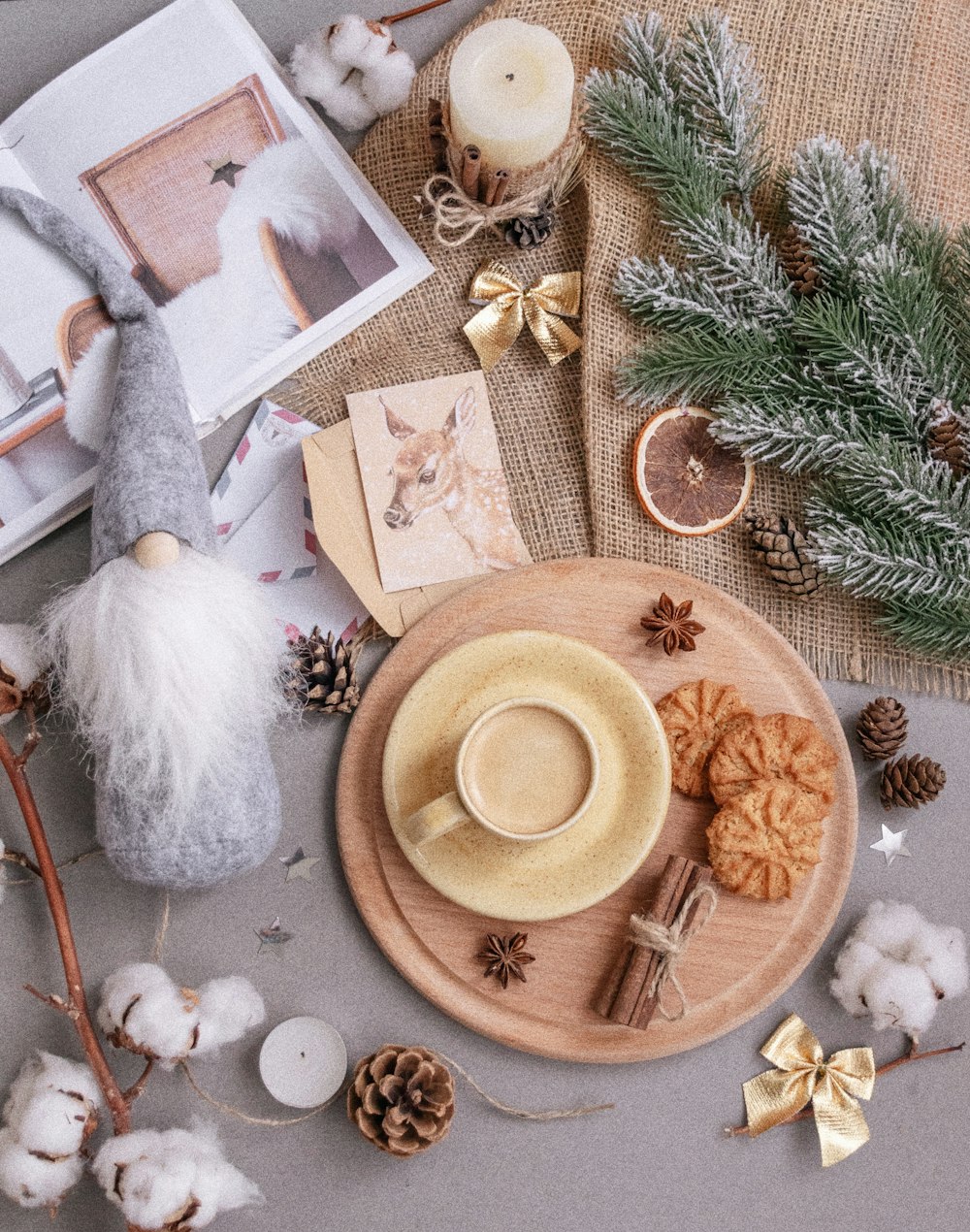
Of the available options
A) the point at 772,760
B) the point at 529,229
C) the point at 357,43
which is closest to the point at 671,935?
the point at 772,760

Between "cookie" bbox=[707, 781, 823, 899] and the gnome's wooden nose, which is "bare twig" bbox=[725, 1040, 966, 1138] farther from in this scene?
the gnome's wooden nose

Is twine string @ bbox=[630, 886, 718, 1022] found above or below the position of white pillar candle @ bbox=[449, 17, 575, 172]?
below

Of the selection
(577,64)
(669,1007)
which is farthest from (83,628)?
(577,64)

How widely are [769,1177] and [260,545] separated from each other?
2.73ft

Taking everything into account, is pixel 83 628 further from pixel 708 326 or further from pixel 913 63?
pixel 913 63

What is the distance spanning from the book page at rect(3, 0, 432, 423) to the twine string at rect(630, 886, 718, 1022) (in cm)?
67

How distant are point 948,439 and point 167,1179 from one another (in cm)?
98

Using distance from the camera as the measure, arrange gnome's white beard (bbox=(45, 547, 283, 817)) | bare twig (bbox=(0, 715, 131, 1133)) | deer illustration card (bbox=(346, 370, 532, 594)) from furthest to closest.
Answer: deer illustration card (bbox=(346, 370, 532, 594))
bare twig (bbox=(0, 715, 131, 1133))
gnome's white beard (bbox=(45, 547, 283, 817))

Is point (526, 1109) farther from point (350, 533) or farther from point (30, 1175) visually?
point (350, 533)

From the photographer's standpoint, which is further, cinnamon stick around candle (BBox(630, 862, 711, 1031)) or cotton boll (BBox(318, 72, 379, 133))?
A: cotton boll (BBox(318, 72, 379, 133))

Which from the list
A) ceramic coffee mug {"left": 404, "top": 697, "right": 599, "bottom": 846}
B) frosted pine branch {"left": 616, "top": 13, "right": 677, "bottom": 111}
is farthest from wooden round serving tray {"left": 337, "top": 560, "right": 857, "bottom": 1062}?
frosted pine branch {"left": 616, "top": 13, "right": 677, "bottom": 111}

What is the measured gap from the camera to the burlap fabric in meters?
1.00

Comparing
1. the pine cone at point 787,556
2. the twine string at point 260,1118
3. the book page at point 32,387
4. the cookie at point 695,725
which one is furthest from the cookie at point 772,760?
the book page at point 32,387

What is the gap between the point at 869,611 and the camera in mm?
1003
